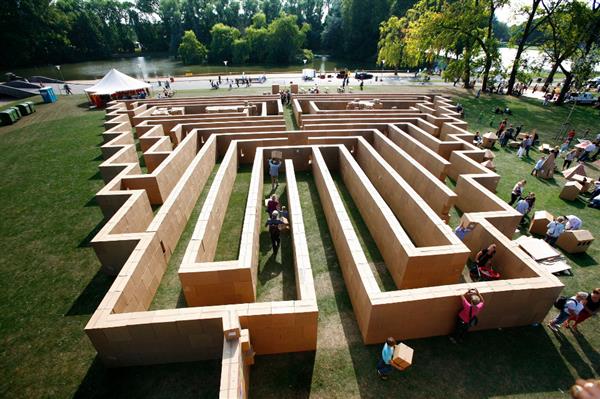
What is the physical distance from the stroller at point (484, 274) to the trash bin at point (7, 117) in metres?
37.1

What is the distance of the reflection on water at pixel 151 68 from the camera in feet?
193

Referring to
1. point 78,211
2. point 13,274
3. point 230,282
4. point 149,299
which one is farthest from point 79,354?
point 78,211

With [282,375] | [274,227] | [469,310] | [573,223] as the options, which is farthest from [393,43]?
[282,375]

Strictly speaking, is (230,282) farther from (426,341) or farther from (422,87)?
(422,87)

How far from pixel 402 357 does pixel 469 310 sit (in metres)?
2.01

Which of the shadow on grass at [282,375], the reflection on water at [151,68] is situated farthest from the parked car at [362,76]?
the shadow on grass at [282,375]

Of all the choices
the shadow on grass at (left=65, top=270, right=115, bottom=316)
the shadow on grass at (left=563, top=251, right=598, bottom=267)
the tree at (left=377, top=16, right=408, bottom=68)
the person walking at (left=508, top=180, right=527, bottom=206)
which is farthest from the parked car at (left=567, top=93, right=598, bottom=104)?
the shadow on grass at (left=65, top=270, right=115, bottom=316)

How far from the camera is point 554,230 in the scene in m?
9.71

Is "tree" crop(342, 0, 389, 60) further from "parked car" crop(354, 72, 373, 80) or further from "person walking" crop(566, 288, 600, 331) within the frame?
"person walking" crop(566, 288, 600, 331)

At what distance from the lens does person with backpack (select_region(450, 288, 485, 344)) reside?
20.8ft

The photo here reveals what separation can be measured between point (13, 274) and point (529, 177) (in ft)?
77.3

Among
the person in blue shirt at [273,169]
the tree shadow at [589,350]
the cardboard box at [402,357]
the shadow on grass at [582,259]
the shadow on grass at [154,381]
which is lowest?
the shadow on grass at [154,381]

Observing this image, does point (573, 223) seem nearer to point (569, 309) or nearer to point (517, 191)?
point (517, 191)

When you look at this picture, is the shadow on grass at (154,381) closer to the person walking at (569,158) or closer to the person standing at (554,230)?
the person standing at (554,230)
